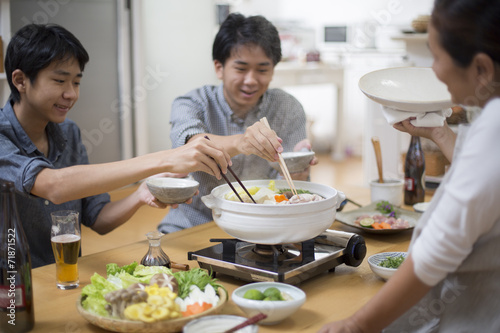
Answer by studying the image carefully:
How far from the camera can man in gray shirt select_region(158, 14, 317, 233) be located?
7.19 feet

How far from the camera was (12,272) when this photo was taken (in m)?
1.09

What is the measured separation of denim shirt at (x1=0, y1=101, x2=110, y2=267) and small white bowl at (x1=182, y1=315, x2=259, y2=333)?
0.77m

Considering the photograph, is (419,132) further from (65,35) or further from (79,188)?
(65,35)

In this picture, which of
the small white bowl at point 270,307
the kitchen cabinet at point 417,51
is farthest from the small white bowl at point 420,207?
the kitchen cabinet at point 417,51

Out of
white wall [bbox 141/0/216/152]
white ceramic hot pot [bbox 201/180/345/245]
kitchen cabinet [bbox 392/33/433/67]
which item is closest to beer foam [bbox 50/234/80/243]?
white ceramic hot pot [bbox 201/180/345/245]

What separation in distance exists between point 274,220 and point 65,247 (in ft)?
1.68

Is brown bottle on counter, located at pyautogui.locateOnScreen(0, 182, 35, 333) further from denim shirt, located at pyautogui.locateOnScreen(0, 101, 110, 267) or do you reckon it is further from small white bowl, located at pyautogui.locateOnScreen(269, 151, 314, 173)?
small white bowl, located at pyautogui.locateOnScreen(269, 151, 314, 173)

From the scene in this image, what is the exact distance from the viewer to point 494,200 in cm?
88

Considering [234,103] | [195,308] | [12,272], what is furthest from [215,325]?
[234,103]

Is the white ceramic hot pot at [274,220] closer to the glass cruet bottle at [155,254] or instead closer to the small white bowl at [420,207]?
the glass cruet bottle at [155,254]

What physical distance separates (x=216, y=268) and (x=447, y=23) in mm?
797

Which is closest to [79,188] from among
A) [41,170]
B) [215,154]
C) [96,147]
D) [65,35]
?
[41,170]

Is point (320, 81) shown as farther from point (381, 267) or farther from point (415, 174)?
point (381, 267)

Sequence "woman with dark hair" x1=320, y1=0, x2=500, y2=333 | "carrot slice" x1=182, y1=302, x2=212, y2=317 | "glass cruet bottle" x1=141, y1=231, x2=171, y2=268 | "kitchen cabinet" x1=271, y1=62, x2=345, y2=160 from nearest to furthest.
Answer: "woman with dark hair" x1=320, y1=0, x2=500, y2=333
"carrot slice" x1=182, y1=302, x2=212, y2=317
"glass cruet bottle" x1=141, y1=231, x2=171, y2=268
"kitchen cabinet" x1=271, y1=62, x2=345, y2=160
